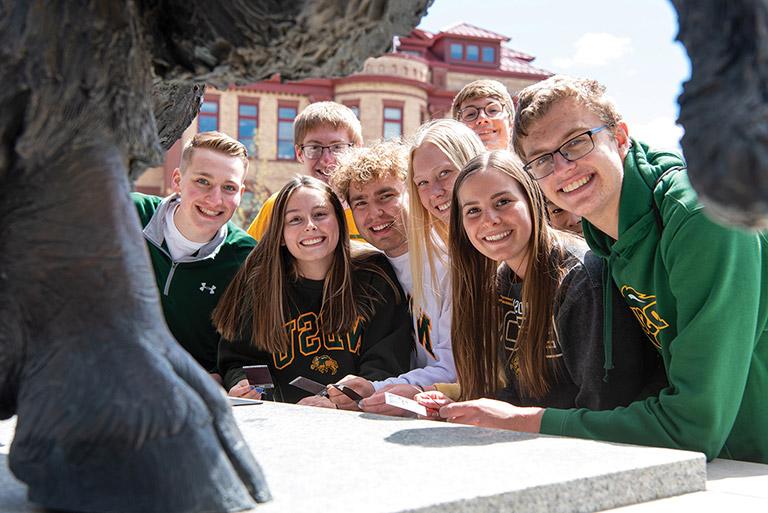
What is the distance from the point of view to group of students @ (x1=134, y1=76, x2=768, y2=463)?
2.17m

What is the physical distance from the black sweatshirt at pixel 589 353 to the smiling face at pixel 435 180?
0.79 meters

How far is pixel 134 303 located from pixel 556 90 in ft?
5.47

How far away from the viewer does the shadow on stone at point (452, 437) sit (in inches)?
69.1

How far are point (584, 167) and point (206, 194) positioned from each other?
1.94m

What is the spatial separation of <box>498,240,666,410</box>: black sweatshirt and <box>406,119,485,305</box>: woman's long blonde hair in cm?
62

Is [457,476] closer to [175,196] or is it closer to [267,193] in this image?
[175,196]

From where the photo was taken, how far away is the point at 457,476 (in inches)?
56.7

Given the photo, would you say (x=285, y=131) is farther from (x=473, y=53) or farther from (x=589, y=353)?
(x=589, y=353)

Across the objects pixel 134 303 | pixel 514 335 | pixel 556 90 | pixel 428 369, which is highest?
pixel 556 90

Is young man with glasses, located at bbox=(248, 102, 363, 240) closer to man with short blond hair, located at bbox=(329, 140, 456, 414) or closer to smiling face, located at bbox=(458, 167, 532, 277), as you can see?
man with short blond hair, located at bbox=(329, 140, 456, 414)

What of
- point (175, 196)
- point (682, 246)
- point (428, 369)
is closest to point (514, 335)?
point (428, 369)

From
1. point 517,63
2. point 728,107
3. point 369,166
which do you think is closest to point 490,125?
point 369,166

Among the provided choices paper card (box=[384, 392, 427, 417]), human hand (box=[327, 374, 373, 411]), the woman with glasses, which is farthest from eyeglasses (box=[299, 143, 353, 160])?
paper card (box=[384, 392, 427, 417])

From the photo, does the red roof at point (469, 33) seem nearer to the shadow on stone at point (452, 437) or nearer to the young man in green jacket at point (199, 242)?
the young man in green jacket at point (199, 242)
